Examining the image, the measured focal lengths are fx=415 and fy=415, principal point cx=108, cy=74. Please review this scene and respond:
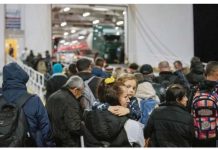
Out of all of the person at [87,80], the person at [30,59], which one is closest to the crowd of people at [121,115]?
the person at [87,80]

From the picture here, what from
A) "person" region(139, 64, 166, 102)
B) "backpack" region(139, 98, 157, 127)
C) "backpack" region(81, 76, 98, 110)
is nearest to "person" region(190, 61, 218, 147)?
"backpack" region(139, 98, 157, 127)

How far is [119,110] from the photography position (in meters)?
2.94

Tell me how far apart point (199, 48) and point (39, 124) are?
13.6m

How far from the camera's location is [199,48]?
16.3 m

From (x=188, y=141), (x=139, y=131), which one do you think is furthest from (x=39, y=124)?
(x=188, y=141)

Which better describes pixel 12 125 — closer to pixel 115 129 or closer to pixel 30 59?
pixel 115 129

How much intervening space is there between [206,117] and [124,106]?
0.88 metres

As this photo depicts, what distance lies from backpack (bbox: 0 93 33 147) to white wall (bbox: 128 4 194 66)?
1326cm

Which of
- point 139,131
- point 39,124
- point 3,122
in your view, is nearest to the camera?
point 139,131

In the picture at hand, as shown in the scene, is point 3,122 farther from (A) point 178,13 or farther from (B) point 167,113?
(A) point 178,13

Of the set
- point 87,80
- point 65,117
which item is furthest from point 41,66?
point 65,117

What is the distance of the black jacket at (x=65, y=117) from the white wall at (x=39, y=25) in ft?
41.2

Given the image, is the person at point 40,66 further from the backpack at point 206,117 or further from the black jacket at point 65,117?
the backpack at point 206,117

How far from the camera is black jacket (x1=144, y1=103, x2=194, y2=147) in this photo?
327 cm
